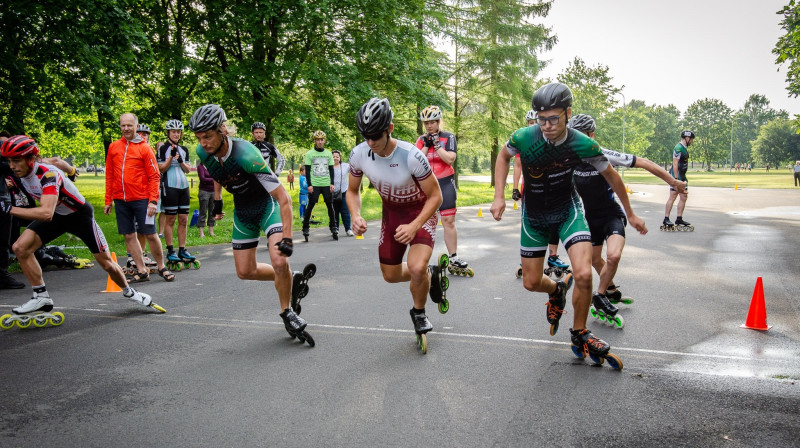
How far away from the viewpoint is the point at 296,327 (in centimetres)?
524

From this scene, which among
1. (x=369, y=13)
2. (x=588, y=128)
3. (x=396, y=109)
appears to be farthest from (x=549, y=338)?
(x=396, y=109)

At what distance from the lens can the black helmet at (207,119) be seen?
490cm

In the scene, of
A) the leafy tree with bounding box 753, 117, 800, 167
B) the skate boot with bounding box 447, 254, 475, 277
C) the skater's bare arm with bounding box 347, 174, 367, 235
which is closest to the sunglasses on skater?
the skater's bare arm with bounding box 347, 174, 367, 235

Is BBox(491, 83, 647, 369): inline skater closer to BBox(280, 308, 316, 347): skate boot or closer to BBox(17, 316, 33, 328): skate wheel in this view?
BBox(280, 308, 316, 347): skate boot

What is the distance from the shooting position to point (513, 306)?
677 centimetres

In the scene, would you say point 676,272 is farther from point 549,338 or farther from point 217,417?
point 217,417

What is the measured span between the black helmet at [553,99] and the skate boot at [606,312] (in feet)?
8.20

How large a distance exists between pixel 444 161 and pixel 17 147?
206 inches

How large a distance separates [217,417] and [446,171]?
5.79 meters

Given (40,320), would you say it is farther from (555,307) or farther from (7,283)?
(555,307)

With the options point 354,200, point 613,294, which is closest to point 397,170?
point 354,200

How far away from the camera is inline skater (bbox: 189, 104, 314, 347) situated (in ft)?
16.4

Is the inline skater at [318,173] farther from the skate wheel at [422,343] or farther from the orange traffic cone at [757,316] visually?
the orange traffic cone at [757,316]

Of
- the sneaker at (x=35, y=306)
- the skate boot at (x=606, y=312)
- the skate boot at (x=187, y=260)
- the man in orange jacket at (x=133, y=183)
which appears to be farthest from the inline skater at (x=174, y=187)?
the skate boot at (x=606, y=312)
